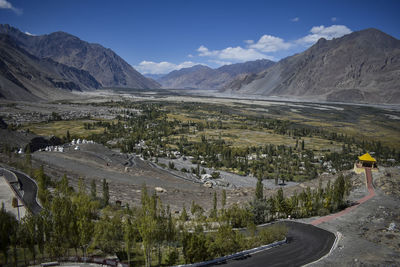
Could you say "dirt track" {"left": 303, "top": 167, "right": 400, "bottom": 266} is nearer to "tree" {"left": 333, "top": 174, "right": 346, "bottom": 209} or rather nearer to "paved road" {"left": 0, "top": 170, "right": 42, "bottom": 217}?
"tree" {"left": 333, "top": 174, "right": 346, "bottom": 209}

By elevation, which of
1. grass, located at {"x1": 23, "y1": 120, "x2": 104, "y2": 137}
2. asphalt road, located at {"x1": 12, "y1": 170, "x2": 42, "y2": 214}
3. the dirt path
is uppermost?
grass, located at {"x1": 23, "y1": 120, "x2": 104, "y2": 137}

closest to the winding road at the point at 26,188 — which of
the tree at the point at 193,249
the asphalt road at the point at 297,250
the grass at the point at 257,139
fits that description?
the tree at the point at 193,249

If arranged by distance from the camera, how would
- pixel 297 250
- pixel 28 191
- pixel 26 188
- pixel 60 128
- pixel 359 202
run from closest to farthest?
pixel 297 250 → pixel 28 191 → pixel 26 188 → pixel 359 202 → pixel 60 128

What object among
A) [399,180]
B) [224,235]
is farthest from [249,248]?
[399,180]

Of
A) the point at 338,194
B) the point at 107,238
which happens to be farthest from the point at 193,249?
the point at 338,194

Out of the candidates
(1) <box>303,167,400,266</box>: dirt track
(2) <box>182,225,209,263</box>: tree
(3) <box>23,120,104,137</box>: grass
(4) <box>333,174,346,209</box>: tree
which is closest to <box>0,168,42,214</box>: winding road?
(2) <box>182,225,209,263</box>: tree

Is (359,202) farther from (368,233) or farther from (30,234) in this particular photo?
(30,234)
